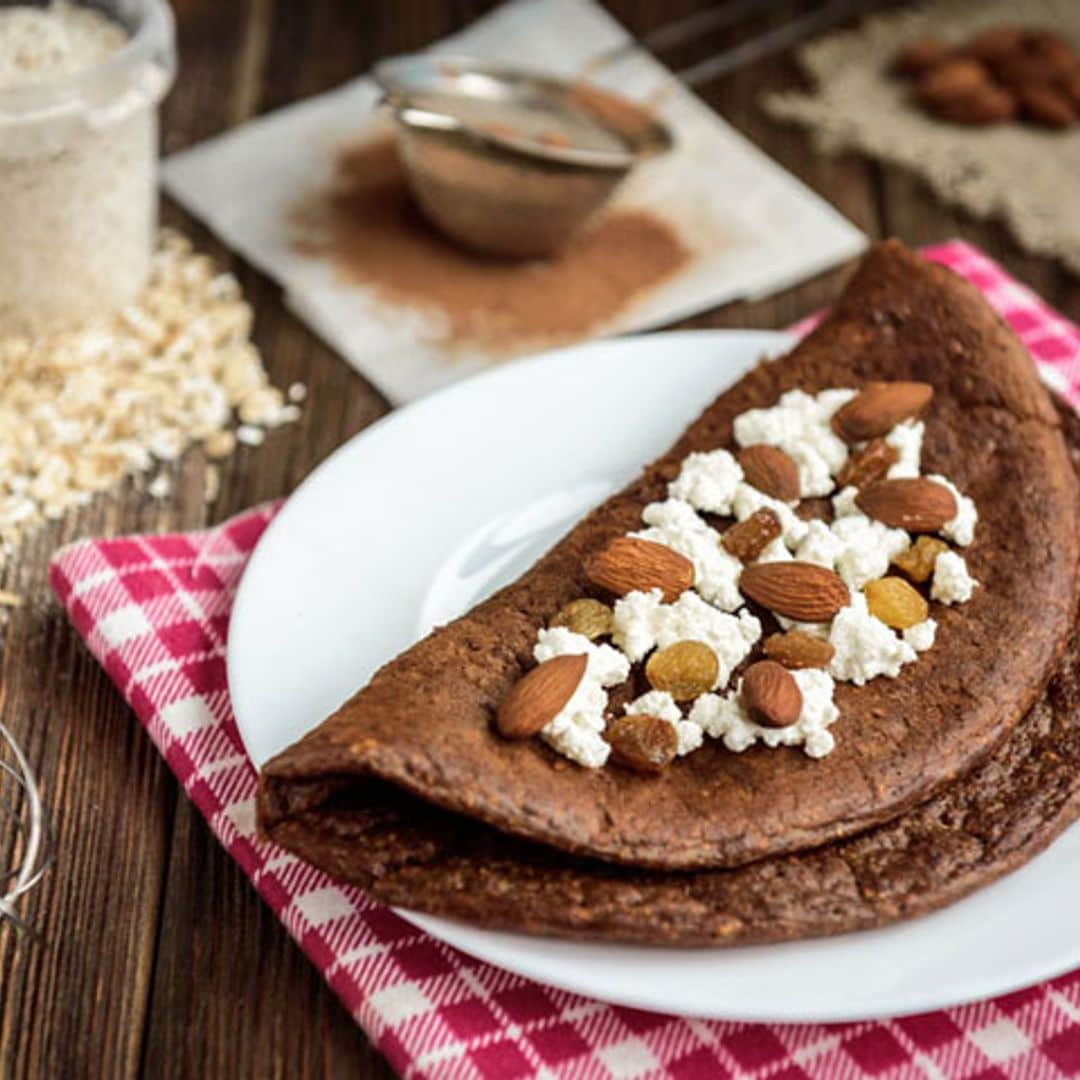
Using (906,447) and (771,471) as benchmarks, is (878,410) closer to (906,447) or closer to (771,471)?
(906,447)

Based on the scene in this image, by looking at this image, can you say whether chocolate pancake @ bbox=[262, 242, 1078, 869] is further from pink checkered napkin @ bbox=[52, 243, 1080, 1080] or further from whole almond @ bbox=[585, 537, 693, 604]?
pink checkered napkin @ bbox=[52, 243, 1080, 1080]

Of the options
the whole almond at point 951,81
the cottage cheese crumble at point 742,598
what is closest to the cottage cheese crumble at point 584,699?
the cottage cheese crumble at point 742,598

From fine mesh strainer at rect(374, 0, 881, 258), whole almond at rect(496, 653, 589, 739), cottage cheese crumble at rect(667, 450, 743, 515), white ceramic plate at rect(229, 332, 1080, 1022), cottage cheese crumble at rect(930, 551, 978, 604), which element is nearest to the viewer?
white ceramic plate at rect(229, 332, 1080, 1022)

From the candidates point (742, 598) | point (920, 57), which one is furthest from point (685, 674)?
point (920, 57)

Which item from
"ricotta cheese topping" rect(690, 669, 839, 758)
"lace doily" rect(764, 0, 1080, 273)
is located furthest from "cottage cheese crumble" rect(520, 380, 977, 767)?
"lace doily" rect(764, 0, 1080, 273)

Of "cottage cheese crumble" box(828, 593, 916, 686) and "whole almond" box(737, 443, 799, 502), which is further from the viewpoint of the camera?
"whole almond" box(737, 443, 799, 502)

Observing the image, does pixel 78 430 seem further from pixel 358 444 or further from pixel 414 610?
pixel 414 610
